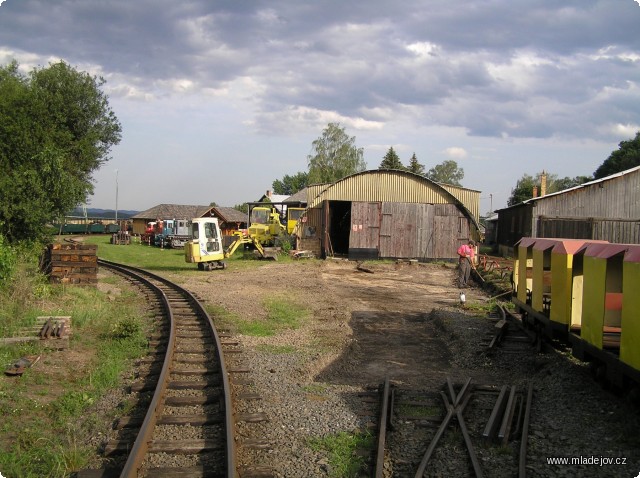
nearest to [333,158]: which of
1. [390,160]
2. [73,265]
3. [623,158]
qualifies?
[390,160]

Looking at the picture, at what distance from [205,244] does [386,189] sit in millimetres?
12021

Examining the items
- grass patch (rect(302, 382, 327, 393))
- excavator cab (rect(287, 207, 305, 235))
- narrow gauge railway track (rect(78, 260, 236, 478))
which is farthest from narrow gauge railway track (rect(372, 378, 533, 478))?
excavator cab (rect(287, 207, 305, 235))

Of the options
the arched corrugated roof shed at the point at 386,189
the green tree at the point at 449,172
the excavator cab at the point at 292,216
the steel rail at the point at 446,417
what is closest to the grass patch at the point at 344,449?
the steel rail at the point at 446,417

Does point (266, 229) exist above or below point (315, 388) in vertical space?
→ above

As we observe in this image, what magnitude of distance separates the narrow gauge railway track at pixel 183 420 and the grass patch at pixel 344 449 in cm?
88

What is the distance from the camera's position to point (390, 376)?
872 cm

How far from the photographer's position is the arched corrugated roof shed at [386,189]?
106 feet

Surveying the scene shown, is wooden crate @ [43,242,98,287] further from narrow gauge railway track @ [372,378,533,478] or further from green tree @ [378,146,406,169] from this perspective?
green tree @ [378,146,406,169]

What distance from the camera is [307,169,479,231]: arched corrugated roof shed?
32312 millimetres

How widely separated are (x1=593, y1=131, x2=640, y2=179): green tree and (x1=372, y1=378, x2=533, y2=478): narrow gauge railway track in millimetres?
65376

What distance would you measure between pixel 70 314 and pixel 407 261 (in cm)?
2124

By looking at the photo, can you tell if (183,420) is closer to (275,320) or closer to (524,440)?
(524,440)

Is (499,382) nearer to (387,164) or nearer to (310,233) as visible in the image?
(310,233)

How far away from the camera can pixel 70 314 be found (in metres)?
12.0
